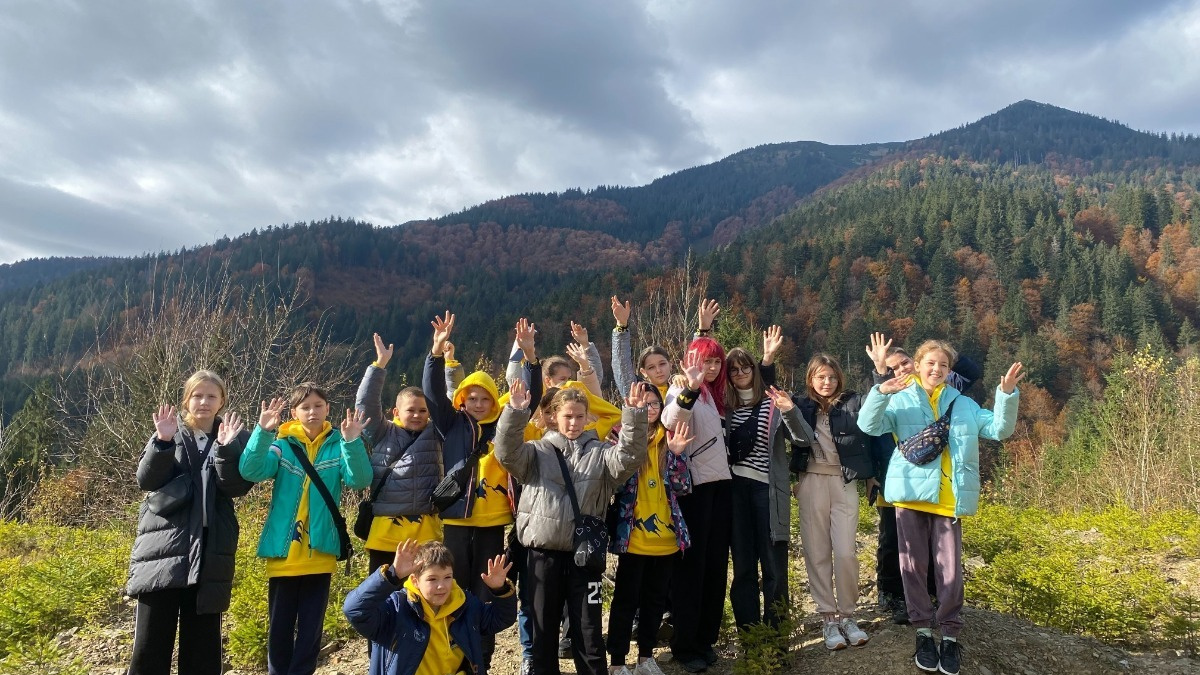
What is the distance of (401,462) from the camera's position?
4.06 meters

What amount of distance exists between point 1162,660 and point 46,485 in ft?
68.7

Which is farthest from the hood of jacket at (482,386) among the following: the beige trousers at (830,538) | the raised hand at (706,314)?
the beige trousers at (830,538)

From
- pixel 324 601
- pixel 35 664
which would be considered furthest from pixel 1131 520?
pixel 35 664

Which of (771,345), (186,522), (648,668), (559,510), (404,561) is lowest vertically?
(648,668)

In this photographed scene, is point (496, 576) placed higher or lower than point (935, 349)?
lower

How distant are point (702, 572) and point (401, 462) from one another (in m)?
2.07

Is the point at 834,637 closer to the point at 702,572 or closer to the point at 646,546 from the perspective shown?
the point at 702,572

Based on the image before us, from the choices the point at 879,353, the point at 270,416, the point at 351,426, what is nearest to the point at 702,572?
the point at 879,353

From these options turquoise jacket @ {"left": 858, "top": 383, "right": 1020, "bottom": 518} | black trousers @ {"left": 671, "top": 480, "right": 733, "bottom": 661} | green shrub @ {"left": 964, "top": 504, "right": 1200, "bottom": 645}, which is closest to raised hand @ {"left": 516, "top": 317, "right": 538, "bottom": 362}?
black trousers @ {"left": 671, "top": 480, "right": 733, "bottom": 661}

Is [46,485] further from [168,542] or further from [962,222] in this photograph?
[962,222]

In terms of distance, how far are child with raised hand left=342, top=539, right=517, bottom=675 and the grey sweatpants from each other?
253 cm

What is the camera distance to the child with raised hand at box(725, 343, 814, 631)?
13.6 feet

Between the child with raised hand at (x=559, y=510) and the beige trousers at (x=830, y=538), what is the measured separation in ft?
4.94

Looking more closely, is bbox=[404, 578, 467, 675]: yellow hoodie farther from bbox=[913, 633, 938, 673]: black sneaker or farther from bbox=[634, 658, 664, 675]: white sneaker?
bbox=[913, 633, 938, 673]: black sneaker
